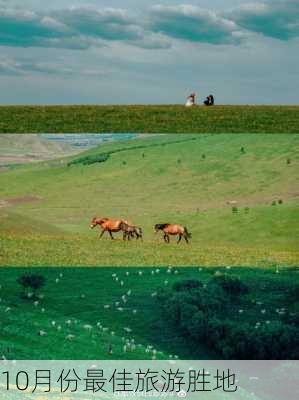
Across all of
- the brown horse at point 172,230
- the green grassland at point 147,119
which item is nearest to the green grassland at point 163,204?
the brown horse at point 172,230

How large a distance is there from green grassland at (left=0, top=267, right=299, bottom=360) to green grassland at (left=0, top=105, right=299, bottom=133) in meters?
1.47

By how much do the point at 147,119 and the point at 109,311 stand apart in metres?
2.09

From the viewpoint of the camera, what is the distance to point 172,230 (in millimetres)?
6418

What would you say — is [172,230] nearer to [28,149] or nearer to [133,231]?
[133,231]

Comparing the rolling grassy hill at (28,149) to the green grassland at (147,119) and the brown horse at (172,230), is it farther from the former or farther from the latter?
the brown horse at (172,230)

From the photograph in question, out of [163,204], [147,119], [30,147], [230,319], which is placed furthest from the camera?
[147,119]

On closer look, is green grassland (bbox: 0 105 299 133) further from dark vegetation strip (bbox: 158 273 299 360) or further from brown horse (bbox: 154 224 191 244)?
dark vegetation strip (bbox: 158 273 299 360)

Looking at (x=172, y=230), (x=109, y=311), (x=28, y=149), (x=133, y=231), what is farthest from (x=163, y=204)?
(x=28, y=149)

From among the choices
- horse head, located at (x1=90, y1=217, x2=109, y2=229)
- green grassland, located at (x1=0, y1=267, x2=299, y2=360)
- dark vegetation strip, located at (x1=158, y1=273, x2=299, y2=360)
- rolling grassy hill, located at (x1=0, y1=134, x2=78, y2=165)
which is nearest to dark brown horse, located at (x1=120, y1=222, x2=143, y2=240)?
horse head, located at (x1=90, y1=217, x2=109, y2=229)

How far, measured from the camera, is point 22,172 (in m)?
6.55

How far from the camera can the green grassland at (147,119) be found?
693cm

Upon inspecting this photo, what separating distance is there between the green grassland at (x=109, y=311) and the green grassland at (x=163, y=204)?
0.14 m

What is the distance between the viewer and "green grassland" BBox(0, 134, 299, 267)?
251 inches

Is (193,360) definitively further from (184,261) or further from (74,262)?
(74,262)
